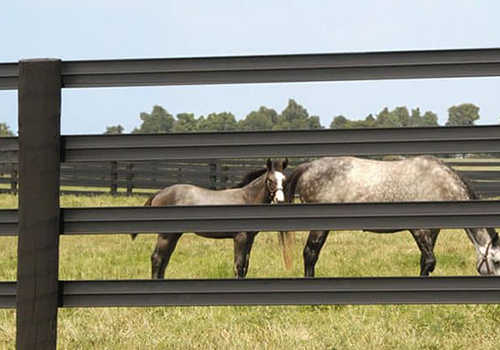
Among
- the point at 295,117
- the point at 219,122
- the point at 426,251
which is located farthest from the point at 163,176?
the point at 295,117

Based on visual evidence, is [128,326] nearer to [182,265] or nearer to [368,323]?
[368,323]

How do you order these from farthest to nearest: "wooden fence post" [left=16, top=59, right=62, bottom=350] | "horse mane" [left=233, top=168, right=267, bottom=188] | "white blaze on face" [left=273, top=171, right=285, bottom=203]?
"horse mane" [left=233, top=168, right=267, bottom=188]
"white blaze on face" [left=273, top=171, right=285, bottom=203]
"wooden fence post" [left=16, top=59, right=62, bottom=350]

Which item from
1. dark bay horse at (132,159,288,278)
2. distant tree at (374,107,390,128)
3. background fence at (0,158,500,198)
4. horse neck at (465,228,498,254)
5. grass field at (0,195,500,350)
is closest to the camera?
grass field at (0,195,500,350)

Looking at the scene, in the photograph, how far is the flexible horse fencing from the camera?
3.46 m

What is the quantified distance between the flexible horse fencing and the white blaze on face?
7052 mm

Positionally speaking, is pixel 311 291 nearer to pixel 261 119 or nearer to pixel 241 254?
pixel 241 254

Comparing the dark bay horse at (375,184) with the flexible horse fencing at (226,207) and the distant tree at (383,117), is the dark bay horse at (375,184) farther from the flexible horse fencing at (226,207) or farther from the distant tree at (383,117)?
the distant tree at (383,117)

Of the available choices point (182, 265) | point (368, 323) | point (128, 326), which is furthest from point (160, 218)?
point (182, 265)

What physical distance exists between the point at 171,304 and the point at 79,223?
55cm

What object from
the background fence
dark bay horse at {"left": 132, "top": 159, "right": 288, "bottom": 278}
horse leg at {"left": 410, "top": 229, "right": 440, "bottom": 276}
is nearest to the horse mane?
dark bay horse at {"left": 132, "top": 159, "right": 288, "bottom": 278}

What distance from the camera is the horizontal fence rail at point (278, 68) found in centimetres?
350

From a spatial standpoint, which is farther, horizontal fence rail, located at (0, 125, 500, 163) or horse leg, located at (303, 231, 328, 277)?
horse leg, located at (303, 231, 328, 277)

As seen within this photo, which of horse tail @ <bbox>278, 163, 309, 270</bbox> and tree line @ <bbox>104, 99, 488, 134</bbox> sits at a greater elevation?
tree line @ <bbox>104, 99, 488, 134</bbox>

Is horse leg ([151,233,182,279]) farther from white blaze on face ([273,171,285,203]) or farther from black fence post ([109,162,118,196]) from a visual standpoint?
black fence post ([109,162,118,196])
